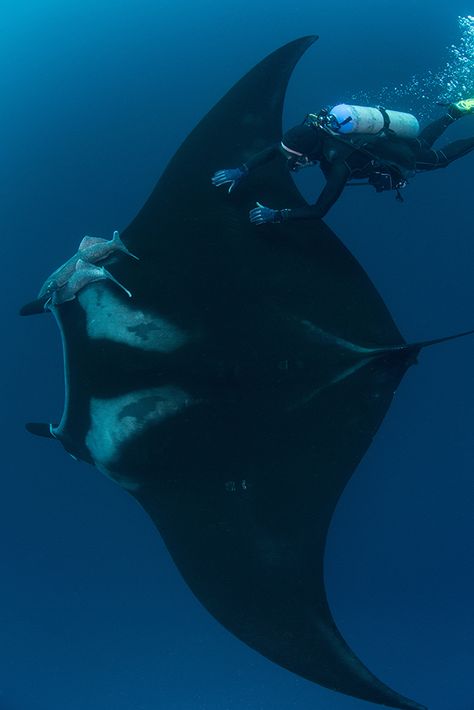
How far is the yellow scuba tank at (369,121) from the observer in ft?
12.1

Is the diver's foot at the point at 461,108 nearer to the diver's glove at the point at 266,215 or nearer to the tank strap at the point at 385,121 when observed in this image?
the tank strap at the point at 385,121

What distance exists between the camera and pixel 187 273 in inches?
135

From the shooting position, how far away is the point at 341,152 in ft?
12.1

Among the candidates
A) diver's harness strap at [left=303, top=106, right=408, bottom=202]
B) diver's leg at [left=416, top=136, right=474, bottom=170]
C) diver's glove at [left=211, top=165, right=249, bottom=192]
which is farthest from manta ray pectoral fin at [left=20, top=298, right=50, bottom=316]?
diver's leg at [left=416, top=136, right=474, bottom=170]

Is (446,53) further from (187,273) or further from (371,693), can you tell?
(371,693)

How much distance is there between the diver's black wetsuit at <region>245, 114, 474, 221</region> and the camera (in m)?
3.52

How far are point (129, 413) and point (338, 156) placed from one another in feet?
7.04

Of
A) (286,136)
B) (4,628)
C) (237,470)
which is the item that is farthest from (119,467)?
(4,628)

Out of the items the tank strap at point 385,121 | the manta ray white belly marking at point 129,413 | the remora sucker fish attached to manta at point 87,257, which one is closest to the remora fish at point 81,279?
the remora sucker fish attached to manta at point 87,257

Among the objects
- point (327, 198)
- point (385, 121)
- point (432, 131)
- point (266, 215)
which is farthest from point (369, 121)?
point (432, 131)

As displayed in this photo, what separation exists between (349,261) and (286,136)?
0.91 metres

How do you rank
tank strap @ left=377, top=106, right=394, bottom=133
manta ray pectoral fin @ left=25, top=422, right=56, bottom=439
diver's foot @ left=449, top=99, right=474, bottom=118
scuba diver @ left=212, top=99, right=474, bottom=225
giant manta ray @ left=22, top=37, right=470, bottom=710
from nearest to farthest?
giant manta ray @ left=22, top=37, right=470, bottom=710
scuba diver @ left=212, top=99, right=474, bottom=225
manta ray pectoral fin @ left=25, top=422, right=56, bottom=439
tank strap @ left=377, top=106, right=394, bottom=133
diver's foot @ left=449, top=99, right=474, bottom=118

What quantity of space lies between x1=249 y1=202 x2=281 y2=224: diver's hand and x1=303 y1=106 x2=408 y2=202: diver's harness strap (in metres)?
0.73

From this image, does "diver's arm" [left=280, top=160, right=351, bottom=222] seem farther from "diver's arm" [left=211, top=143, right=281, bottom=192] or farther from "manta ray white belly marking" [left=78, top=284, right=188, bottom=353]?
"manta ray white belly marking" [left=78, top=284, right=188, bottom=353]
